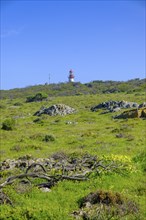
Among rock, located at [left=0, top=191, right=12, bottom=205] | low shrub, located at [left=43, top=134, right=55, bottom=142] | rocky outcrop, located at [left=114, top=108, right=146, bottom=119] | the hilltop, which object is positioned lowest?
rock, located at [left=0, top=191, right=12, bottom=205]

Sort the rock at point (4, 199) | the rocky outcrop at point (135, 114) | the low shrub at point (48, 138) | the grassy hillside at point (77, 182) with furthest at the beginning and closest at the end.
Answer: the rocky outcrop at point (135, 114)
the low shrub at point (48, 138)
the rock at point (4, 199)
the grassy hillside at point (77, 182)

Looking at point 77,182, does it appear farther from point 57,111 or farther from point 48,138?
point 57,111

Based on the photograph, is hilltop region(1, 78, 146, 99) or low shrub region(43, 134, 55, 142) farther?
hilltop region(1, 78, 146, 99)

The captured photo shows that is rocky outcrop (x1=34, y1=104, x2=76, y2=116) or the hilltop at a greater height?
the hilltop

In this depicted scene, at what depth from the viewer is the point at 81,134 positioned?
102 feet

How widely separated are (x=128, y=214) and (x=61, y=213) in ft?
7.22

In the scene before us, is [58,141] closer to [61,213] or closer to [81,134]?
[81,134]

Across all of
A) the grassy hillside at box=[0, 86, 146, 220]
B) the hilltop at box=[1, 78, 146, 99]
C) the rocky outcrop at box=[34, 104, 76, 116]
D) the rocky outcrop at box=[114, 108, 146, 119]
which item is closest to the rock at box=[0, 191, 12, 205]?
the grassy hillside at box=[0, 86, 146, 220]

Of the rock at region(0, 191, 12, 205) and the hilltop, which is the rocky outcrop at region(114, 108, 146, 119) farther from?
the hilltop

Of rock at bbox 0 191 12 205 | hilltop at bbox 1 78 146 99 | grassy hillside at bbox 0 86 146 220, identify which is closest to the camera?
grassy hillside at bbox 0 86 146 220

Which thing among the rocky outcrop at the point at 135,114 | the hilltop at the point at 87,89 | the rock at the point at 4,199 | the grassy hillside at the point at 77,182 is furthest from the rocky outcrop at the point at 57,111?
the hilltop at the point at 87,89

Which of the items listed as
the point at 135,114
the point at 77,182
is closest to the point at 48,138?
the point at 77,182

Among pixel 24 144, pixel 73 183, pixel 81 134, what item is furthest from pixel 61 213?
pixel 81 134

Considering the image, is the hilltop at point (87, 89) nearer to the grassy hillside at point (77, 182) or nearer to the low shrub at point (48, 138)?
the grassy hillside at point (77, 182)
